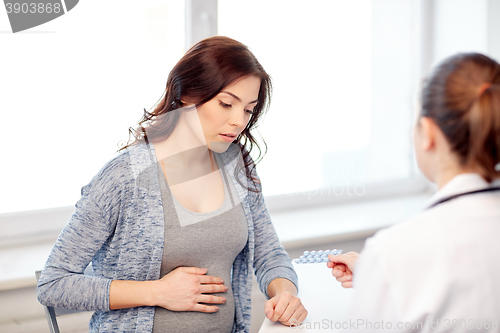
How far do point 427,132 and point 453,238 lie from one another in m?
0.16

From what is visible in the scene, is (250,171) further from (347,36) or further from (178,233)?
(347,36)

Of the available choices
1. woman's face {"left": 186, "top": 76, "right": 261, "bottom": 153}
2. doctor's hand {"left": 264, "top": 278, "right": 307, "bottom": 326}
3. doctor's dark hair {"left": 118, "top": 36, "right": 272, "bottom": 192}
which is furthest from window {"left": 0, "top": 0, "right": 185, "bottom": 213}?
doctor's hand {"left": 264, "top": 278, "right": 307, "bottom": 326}

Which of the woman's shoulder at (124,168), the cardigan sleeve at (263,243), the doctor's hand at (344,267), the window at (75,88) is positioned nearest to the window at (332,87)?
the window at (75,88)

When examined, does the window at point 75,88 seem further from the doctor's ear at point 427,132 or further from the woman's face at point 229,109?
the doctor's ear at point 427,132

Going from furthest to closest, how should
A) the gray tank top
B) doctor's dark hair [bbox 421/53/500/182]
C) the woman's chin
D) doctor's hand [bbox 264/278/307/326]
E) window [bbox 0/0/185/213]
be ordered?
window [bbox 0/0/185/213], the woman's chin, the gray tank top, doctor's hand [bbox 264/278/307/326], doctor's dark hair [bbox 421/53/500/182]

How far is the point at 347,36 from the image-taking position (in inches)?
81.2

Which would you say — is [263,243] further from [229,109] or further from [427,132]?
[427,132]

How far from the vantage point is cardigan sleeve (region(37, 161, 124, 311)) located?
0.98m

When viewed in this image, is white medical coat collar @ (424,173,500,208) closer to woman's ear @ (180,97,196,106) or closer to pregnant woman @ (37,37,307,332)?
pregnant woman @ (37,37,307,332)

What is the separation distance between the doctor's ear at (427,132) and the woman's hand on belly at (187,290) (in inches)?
24.1

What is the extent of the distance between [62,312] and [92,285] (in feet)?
0.54

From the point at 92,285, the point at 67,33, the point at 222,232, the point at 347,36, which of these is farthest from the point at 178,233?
the point at 347,36

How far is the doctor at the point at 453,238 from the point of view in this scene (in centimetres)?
60

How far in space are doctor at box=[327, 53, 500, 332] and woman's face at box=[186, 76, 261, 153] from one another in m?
0.51
